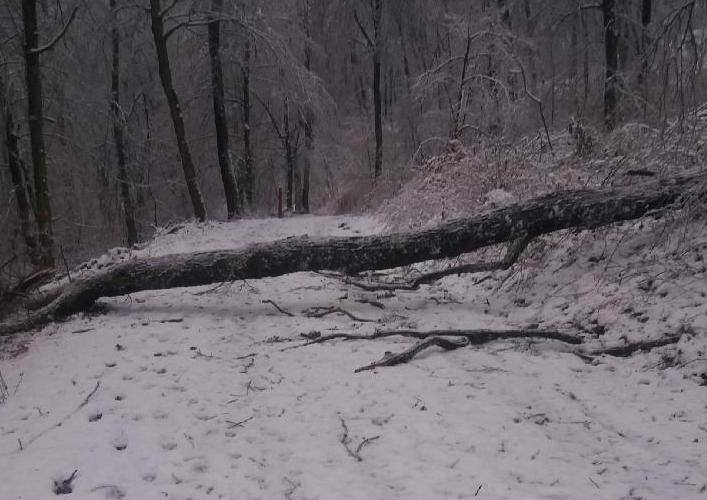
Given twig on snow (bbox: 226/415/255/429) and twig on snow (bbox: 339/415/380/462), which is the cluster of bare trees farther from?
twig on snow (bbox: 226/415/255/429)

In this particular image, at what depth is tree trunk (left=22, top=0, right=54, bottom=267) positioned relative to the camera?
31.9 feet

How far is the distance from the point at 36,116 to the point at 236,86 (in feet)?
33.6

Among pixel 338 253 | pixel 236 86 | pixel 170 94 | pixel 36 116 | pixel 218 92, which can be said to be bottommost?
pixel 338 253

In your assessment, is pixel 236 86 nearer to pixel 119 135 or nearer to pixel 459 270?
pixel 119 135

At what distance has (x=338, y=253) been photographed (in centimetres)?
671

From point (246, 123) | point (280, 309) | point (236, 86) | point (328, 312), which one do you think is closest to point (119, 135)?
point (246, 123)

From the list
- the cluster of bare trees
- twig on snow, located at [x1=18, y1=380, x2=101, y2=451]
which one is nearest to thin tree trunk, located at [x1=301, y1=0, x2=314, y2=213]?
the cluster of bare trees

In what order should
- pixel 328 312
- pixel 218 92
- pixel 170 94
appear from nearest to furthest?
pixel 328 312, pixel 170 94, pixel 218 92

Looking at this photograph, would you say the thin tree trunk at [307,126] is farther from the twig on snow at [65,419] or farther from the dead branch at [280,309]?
the twig on snow at [65,419]

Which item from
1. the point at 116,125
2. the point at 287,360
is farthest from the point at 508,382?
the point at 116,125

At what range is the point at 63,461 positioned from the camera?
138 inches

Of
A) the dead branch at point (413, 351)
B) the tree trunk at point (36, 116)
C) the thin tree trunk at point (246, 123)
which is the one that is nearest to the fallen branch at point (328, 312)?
the dead branch at point (413, 351)

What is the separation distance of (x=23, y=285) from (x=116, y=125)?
10218mm

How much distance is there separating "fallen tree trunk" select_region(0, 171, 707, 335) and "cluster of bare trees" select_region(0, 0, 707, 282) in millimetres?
1388
